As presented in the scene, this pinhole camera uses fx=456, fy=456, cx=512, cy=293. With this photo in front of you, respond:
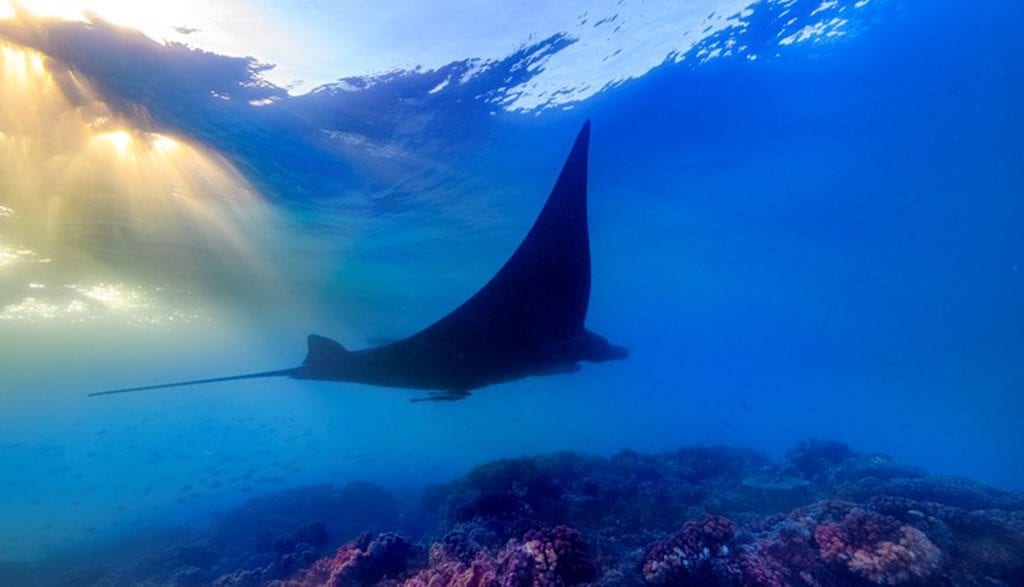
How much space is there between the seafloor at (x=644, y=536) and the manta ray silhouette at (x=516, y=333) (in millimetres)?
1765

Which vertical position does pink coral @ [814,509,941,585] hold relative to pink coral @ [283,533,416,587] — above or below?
below

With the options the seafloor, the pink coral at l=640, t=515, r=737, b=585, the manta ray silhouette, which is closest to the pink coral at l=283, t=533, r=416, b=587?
the seafloor

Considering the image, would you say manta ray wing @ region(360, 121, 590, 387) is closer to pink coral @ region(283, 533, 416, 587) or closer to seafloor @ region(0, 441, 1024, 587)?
seafloor @ region(0, 441, 1024, 587)

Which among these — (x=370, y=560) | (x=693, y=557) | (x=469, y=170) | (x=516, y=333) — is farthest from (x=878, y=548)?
(x=469, y=170)

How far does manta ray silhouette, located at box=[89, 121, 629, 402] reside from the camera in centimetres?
384

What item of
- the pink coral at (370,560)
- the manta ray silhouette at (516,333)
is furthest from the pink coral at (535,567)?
the manta ray silhouette at (516,333)

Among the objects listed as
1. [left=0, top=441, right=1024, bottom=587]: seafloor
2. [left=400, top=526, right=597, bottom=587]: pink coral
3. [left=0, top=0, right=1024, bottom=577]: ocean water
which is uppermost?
[left=0, top=0, right=1024, bottom=577]: ocean water

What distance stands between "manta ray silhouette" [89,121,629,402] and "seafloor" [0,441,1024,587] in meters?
1.77

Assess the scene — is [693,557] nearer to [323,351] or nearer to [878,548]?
[878,548]

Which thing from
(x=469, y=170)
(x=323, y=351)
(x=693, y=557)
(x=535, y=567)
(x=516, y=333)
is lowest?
(x=693, y=557)

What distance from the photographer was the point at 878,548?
14.9ft

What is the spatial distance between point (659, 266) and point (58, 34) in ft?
99.2

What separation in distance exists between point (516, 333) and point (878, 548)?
4.19m

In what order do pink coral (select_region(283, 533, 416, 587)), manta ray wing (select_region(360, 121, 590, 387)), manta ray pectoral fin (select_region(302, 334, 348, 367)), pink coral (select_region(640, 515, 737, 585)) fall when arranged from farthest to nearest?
manta ray pectoral fin (select_region(302, 334, 348, 367))
pink coral (select_region(283, 533, 416, 587))
pink coral (select_region(640, 515, 737, 585))
manta ray wing (select_region(360, 121, 590, 387))
